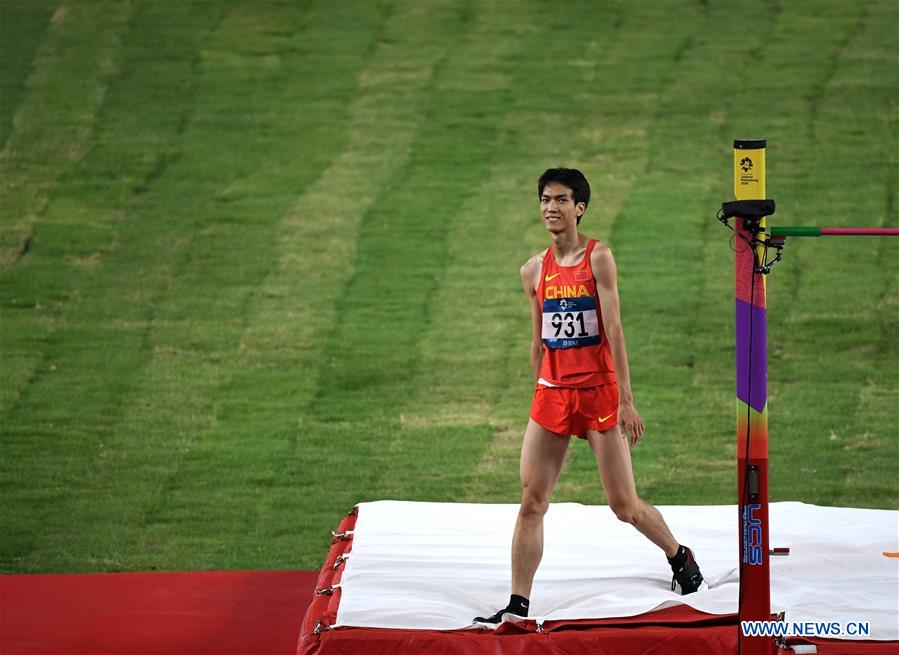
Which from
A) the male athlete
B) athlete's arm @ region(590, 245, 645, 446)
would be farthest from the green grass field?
athlete's arm @ region(590, 245, 645, 446)

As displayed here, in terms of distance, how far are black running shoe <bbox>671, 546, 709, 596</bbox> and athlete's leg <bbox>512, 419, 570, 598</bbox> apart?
2.37 feet

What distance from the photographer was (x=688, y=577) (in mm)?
6016

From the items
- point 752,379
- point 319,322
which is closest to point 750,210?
point 752,379

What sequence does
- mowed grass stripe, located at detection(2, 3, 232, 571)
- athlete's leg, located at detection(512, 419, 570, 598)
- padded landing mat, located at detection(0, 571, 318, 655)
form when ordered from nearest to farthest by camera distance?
1. athlete's leg, located at detection(512, 419, 570, 598)
2. padded landing mat, located at detection(0, 571, 318, 655)
3. mowed grass stripe, located at detection(2, 3, 232, 571)

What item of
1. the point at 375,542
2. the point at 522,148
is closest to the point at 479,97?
the point at 522,148

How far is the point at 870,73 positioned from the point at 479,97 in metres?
4.89

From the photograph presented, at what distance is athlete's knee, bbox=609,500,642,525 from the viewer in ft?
19.3

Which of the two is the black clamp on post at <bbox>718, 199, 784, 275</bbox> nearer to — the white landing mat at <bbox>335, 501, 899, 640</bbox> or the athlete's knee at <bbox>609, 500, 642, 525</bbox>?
the athlete's knee at <bbox>609, 500, 642, 525</bbox>

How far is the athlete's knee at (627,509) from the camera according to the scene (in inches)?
232

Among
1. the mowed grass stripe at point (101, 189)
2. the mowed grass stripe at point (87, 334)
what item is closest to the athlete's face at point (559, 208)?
the mowed grass stripe at point (87, 334)

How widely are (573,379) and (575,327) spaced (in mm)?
230

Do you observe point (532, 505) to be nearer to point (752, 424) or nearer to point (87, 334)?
point (752, 424)

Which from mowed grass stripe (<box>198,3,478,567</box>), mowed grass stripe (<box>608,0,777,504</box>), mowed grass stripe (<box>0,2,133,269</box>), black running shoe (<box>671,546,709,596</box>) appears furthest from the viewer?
mowed grass stripe (<box>0,2,133,269</box>)

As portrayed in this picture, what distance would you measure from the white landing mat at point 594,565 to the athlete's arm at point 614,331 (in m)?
0.79
